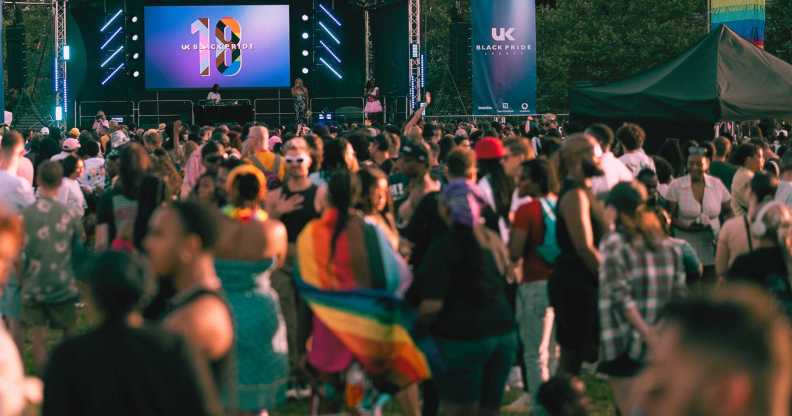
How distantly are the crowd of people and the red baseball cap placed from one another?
0.08 ft

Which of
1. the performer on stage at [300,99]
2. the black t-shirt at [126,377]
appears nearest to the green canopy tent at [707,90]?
the black t-shirt at [126,377]

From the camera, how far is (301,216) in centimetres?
838

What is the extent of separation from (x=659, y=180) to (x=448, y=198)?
4.69 m

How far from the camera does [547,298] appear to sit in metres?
7.99

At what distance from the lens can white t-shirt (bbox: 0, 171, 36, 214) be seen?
9.52 metres

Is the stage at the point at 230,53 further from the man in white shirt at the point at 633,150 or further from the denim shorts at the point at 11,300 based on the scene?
the denim shorts at the point at 11,300

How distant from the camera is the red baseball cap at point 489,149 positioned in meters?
8.57

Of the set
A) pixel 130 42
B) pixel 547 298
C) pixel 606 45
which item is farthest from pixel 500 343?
pixel 606 45

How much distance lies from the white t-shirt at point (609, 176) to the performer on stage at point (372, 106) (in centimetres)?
2003

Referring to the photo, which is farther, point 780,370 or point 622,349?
point 622,349

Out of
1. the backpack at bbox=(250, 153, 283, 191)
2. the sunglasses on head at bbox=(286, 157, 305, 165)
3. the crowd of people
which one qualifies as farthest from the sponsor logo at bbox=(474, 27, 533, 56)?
the sunglasses on head at bbox=(286, 157, 305, 165)

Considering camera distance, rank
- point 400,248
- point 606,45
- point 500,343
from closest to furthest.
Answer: point 500,343, point 400,248, point 606,45

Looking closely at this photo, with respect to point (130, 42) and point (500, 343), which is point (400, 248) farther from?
point (130, 42)

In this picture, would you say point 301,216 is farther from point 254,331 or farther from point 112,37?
point 112,37
